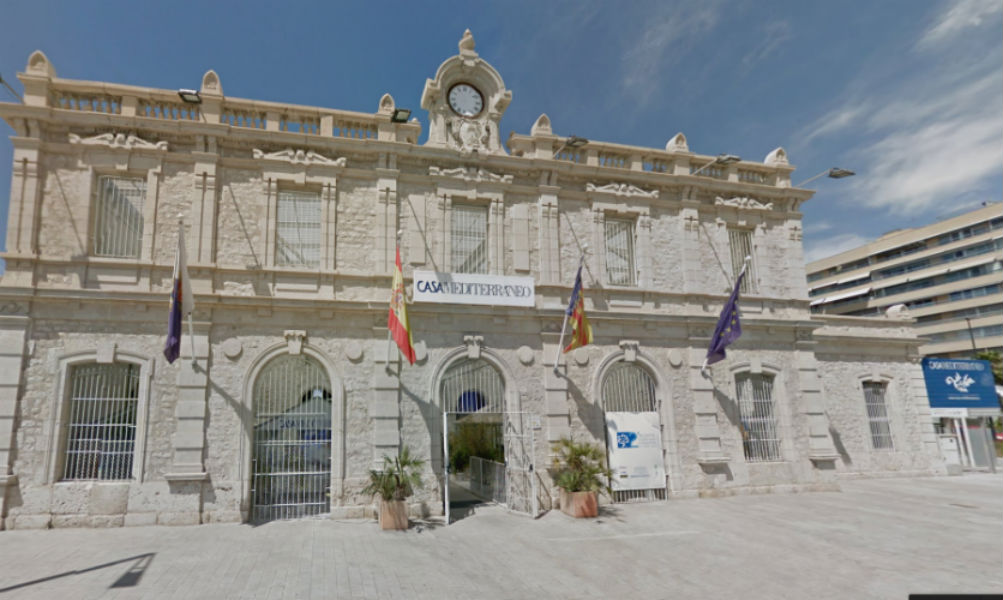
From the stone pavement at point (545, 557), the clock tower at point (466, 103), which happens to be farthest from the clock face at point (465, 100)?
the stone pavement at point (545, 557)

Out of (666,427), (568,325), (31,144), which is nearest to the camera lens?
(31,144)

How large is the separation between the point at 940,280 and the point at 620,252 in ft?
171

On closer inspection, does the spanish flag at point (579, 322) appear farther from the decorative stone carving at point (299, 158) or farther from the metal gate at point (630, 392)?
the decorative stone carving at point (299, 158)

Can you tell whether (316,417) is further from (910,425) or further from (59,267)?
(910,425)

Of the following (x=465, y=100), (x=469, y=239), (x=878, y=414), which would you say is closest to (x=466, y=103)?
(x=465, y=100)

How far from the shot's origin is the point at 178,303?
10.6 m

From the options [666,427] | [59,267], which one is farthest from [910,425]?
[59,267]

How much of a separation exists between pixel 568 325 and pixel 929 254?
180ft

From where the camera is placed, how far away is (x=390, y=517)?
1117 centimetres

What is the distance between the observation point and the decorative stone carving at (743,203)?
657 inches

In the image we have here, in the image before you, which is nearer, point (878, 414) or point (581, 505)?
point (581, 505)

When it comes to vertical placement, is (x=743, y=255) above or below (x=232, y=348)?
above

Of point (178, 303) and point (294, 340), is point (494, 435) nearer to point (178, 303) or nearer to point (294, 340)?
point (294, 340)

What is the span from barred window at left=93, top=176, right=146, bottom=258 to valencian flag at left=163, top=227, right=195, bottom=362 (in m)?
2.58
